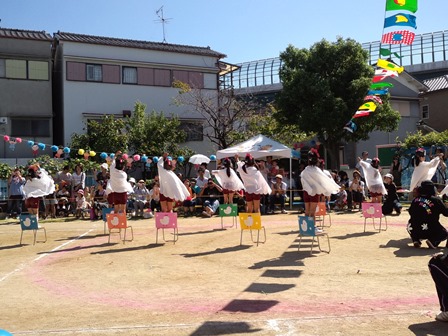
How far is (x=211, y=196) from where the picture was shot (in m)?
18.9

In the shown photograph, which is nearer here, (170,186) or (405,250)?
(405,250)

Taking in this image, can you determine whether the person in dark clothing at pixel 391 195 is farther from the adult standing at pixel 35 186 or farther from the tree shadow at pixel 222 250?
the adult standing at pixel 35 186

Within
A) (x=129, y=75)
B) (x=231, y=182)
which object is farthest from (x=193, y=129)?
(x=231, y=182)

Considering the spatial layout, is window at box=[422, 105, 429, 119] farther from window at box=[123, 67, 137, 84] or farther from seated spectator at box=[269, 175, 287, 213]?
seated spectator at box=[269, 175, 287, 213]

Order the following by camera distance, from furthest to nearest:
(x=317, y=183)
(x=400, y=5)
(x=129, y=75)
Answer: (x=129, y=75) < (x=317, y=183) < (x=400, y=5)

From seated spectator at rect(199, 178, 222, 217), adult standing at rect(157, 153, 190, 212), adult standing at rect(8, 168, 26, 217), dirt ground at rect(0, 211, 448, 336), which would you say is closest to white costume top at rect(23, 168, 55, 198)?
dirt ground at rect(0, 211, 448, 336)

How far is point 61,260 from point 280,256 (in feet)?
14.3

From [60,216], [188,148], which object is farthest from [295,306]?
[188,148]

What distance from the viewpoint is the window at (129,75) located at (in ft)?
96.6

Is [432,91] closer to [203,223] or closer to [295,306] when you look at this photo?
[203,223]

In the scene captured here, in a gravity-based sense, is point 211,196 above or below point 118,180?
below

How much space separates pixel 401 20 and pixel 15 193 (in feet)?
49.3

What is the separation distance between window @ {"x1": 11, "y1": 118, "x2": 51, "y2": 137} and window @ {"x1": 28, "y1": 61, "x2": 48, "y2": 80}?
238cm

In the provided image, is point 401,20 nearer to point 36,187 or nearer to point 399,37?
point 399,37
